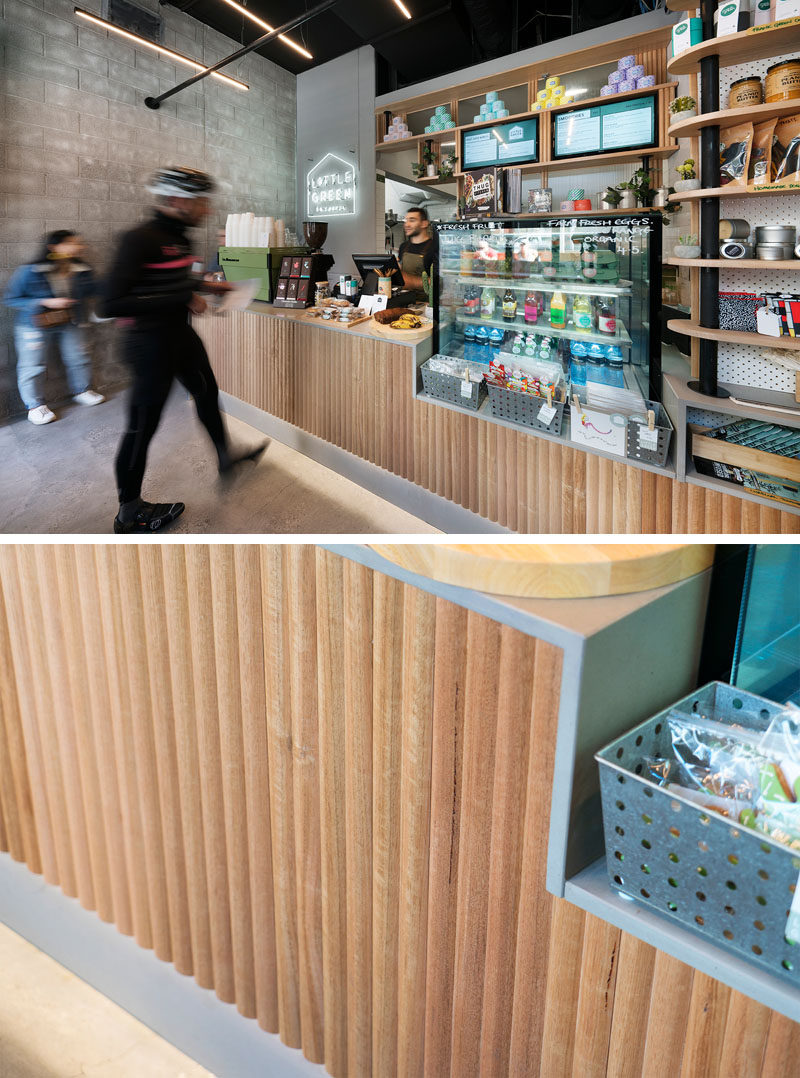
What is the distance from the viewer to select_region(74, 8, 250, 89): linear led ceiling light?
56 cm

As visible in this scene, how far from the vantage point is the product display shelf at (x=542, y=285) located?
4.88 ft

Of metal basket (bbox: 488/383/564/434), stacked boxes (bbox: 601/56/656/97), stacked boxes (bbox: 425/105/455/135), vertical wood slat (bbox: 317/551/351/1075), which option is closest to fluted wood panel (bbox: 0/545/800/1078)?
vertical wood slat (bbox: 317/551/351/1075)

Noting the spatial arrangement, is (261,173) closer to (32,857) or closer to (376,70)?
(376,70)

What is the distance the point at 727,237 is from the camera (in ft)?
4.65

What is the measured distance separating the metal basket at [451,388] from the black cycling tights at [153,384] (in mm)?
1051

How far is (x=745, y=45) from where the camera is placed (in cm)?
126

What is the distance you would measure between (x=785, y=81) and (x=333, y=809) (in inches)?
51.5

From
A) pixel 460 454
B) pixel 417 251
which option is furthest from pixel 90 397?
pixel 460 454

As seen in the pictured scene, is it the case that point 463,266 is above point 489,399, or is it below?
above

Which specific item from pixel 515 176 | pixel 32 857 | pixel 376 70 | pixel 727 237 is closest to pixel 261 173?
pixel 376 70

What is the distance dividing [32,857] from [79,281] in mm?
1103

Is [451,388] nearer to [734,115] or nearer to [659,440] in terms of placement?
[659,440]

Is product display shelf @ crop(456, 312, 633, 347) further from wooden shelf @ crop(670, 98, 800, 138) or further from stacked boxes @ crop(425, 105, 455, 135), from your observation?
stacked boxes @ crop(425, 105, 455, 135)

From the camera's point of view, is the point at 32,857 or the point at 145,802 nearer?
the point at 145,802
